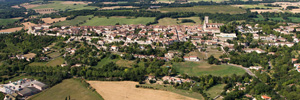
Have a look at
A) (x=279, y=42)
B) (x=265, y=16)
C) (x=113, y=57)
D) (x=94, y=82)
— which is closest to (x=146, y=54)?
(x=113, y=57)

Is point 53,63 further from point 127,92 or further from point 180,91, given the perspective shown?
point 180,91

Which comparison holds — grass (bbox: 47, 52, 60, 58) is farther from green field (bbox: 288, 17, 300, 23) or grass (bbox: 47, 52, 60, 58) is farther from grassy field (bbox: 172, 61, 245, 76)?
green field (bbox: 288, 17, 300, 23)

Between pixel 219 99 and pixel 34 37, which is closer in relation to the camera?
pixel 219 99

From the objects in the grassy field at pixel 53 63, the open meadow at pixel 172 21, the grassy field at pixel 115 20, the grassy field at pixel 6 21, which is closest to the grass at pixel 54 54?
the grassy field at pixel 53 63

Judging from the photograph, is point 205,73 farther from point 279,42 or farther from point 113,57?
point 279,42

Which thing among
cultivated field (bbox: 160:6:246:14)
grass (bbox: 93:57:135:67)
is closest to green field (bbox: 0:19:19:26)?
cultivated field (bbox: 160:6:246:14)

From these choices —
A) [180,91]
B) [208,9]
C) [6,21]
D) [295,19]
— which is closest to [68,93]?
[180,91]
